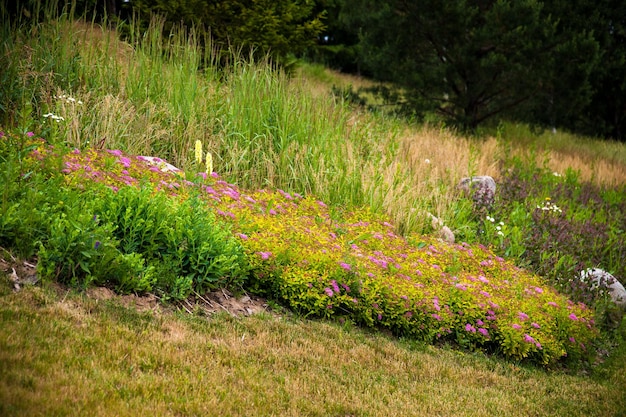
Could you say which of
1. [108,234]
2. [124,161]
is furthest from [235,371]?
[124,161]

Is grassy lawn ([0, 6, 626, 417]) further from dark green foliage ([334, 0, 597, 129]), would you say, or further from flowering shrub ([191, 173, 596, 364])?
dark green foliage ([334, 0, 597, 129])

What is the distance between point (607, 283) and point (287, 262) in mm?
3916

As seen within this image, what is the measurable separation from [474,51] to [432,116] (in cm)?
221

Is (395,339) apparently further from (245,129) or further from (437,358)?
(245,129)

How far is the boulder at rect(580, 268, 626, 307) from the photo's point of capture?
22.4 feet

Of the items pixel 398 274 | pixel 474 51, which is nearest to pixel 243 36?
pixel 474 51

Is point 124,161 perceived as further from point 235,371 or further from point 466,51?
point 466,51

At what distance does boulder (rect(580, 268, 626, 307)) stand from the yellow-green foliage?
0.92 metres

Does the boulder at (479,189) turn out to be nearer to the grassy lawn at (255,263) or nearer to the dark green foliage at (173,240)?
the grassy lawn at (255,263)

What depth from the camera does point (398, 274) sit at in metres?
5.39

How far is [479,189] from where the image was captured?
345 inches

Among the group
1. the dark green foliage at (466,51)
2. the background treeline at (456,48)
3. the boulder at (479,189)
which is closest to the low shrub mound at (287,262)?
the boulder at (479,189)

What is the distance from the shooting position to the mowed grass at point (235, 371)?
3.17 m

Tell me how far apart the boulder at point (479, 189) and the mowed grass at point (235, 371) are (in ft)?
12.5
